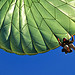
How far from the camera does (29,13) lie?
436 inches

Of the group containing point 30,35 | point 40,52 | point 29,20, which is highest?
point 29,20

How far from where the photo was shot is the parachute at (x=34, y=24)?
1096cm

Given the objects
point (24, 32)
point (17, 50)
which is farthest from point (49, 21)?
point (17, 50)

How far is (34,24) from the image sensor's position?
36.2 ft

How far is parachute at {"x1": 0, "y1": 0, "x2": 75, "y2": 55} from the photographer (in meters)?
11.0

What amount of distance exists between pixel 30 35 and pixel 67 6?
9.72 feet

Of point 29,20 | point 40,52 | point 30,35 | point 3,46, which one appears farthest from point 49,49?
point 3,46

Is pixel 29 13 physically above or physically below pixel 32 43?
above

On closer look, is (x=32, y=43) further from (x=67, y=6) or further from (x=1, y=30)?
(x=67, y=6)

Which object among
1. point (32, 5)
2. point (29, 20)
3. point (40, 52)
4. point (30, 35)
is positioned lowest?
point (40, 52)

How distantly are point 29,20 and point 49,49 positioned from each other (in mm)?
2213

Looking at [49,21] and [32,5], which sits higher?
[32,5]

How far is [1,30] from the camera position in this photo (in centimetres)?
1101

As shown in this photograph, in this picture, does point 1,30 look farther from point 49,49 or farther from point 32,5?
point 49,49
